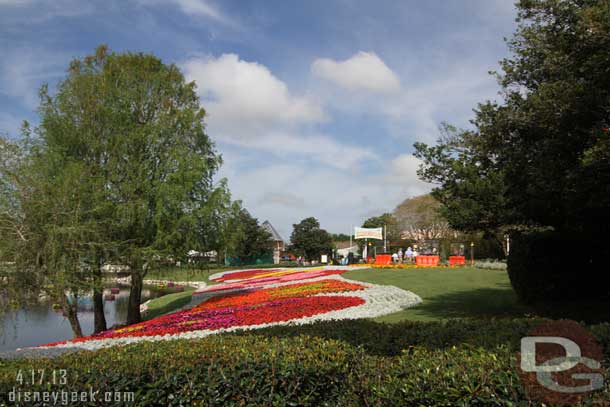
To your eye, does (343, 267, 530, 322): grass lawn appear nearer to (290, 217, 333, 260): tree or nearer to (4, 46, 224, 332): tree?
(4, 46, 224, 332): tree

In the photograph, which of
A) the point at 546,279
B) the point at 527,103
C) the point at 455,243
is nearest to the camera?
the point at 527,103

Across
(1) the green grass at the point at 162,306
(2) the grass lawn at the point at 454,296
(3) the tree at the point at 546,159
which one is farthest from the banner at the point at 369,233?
(3) the tree at the point at 546,159

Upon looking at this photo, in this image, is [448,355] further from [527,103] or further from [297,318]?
[297,318]

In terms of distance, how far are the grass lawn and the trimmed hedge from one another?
74 centimetres

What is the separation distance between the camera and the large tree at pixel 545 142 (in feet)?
22.9

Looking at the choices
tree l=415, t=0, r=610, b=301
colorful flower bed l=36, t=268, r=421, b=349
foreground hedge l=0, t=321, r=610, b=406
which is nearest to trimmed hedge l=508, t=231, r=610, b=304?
tree l=415, t=0, r=610, b=301

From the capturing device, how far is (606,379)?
377 cm

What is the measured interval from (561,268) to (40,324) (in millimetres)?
19652

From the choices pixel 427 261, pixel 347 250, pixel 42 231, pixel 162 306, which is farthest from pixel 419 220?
pixel 42 231

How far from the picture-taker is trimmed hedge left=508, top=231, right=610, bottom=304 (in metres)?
11.9

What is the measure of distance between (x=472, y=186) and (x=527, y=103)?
7.15 ft

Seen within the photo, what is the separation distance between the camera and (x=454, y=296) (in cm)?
1531

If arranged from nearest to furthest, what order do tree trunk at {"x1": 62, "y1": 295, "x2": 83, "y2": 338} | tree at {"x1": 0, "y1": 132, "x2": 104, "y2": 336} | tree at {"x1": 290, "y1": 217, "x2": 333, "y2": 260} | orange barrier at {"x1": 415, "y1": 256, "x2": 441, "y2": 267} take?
tree at {"x1": 0, "y1": 132, "x2": 104, "y2": 336}
tree trunk at {"x1": 62, "y1": 295, "x2": 83, "y2": 338}
orange barrier at {"x1": 415, "y1": 256, "x2": 441, "y2": 267}
tree at {"x1": 290, "y1": 217, "x2": 333, "y2": 260}

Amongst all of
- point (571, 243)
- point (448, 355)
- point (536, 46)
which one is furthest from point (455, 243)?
point (448, 355)
